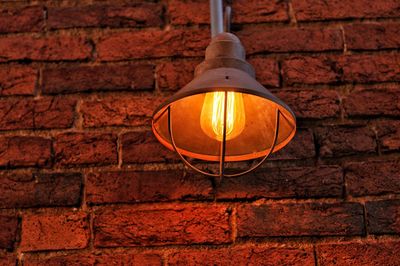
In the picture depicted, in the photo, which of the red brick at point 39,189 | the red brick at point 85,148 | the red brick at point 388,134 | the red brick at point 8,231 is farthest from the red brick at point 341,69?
the red brick at point 8,231

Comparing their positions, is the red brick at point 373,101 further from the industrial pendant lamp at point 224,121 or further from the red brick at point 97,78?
the red brick at point 97,78

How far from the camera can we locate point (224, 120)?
31.3 inches

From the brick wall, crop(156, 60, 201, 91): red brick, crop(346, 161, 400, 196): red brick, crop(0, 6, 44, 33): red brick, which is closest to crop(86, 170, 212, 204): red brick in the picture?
the brick wall

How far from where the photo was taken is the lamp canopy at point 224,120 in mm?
828

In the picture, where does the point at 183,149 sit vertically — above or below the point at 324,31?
below

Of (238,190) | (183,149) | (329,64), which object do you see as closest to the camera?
(183,149)

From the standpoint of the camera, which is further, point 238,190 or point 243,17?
point 243,17

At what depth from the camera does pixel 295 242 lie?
99 centimetres

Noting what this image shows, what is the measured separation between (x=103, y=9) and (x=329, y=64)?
569 millimetres

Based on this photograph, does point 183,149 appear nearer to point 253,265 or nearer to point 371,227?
point 253,265

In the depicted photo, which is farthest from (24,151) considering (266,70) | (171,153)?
(266,70)

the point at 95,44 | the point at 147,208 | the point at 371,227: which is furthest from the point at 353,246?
the point at 95,44

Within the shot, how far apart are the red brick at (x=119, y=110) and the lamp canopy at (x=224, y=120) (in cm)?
18

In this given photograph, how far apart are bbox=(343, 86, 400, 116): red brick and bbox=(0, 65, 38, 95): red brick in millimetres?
730
